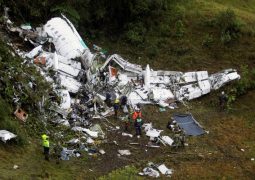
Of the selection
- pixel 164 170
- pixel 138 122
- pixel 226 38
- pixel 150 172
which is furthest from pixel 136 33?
pixel 150 172

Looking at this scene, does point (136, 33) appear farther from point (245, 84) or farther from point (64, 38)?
point (245, 84)

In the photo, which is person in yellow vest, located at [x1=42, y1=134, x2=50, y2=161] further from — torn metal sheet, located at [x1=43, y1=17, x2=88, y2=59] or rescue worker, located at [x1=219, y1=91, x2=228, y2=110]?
rescue worker, located at [x1=219, y1=91, x2=228, y2=110]

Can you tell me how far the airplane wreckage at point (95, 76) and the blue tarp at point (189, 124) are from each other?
1157 millimetres

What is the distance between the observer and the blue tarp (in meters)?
21.8

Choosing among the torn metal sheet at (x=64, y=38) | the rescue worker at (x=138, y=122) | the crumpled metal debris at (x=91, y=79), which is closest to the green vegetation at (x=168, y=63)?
the rescue worker at (x=138, y=122)

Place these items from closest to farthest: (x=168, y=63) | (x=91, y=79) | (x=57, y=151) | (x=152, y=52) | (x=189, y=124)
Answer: (x=57, y=151) < (x=189, y=124) < (x=91, y=79) < (x=168, y=63) < (x=152, y=52)

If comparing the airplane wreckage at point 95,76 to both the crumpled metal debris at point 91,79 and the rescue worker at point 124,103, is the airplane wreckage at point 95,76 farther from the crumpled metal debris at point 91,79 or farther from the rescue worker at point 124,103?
the rescue worker at point 124,103

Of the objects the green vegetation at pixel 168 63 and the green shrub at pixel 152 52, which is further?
the green shrub at pixel 152 52

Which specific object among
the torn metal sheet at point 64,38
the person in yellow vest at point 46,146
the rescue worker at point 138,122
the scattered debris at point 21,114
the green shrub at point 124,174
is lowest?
the green shrub at point 124,174

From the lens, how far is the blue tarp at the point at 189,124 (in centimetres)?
2180

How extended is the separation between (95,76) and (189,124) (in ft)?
16.3

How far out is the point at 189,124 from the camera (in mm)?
22391

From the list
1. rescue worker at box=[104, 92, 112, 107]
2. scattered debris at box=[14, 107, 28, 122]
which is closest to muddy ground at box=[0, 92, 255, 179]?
rescue worker at box=[104, 92, 112, 107]

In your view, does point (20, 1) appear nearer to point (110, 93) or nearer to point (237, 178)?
point (110, 93)
